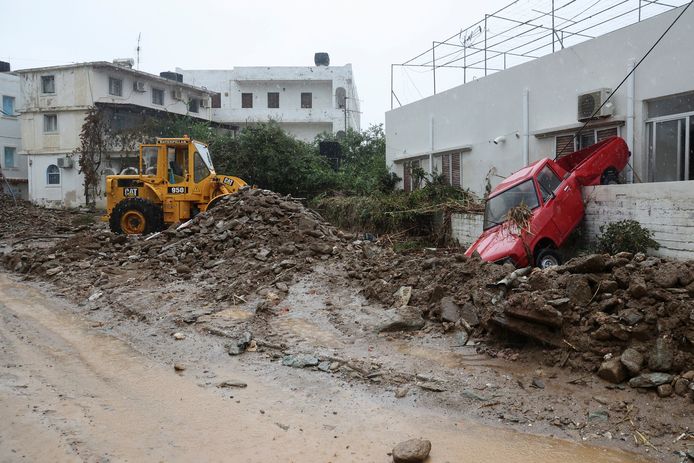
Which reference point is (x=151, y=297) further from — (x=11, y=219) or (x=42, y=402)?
(x=11, y=219)

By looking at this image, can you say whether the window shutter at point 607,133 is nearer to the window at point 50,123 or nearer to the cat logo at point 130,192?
the cat logo at point 130,192

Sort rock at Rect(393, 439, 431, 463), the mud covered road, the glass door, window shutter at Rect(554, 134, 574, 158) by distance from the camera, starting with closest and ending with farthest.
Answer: rock at Rect(393, 439, 431, 463)
the mud covered road
the glass door
window shutter at Rect(554, 134, 574, 158)

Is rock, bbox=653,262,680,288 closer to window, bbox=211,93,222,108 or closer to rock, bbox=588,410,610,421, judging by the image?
rock, bbox=588,410,610,421

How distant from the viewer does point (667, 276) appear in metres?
5.48

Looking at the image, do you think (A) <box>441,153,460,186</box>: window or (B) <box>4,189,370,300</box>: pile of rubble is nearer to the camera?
(B) <box>4,189,370,300</box>: pile of rubble

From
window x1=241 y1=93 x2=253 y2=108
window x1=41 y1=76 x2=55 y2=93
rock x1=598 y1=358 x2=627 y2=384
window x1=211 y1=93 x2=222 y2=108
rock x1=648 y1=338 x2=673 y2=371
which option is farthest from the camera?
window x1=211 y1=93 x2=222 y2=108

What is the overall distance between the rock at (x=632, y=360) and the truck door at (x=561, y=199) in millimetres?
5393

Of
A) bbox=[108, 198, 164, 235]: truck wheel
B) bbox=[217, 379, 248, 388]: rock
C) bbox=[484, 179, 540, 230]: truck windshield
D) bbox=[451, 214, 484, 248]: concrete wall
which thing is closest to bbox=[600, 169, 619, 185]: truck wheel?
bbox=[484, 179, 540, 230]: truck windshield

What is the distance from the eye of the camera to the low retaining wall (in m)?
9.03

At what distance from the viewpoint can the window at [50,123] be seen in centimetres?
3016

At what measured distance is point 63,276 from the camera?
11.2 m

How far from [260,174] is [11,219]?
9679 mm

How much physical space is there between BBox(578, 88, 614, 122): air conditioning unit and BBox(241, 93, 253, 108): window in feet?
103

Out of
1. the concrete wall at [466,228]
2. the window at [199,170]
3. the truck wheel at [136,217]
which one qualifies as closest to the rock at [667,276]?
the concrete wall at [466,228]
